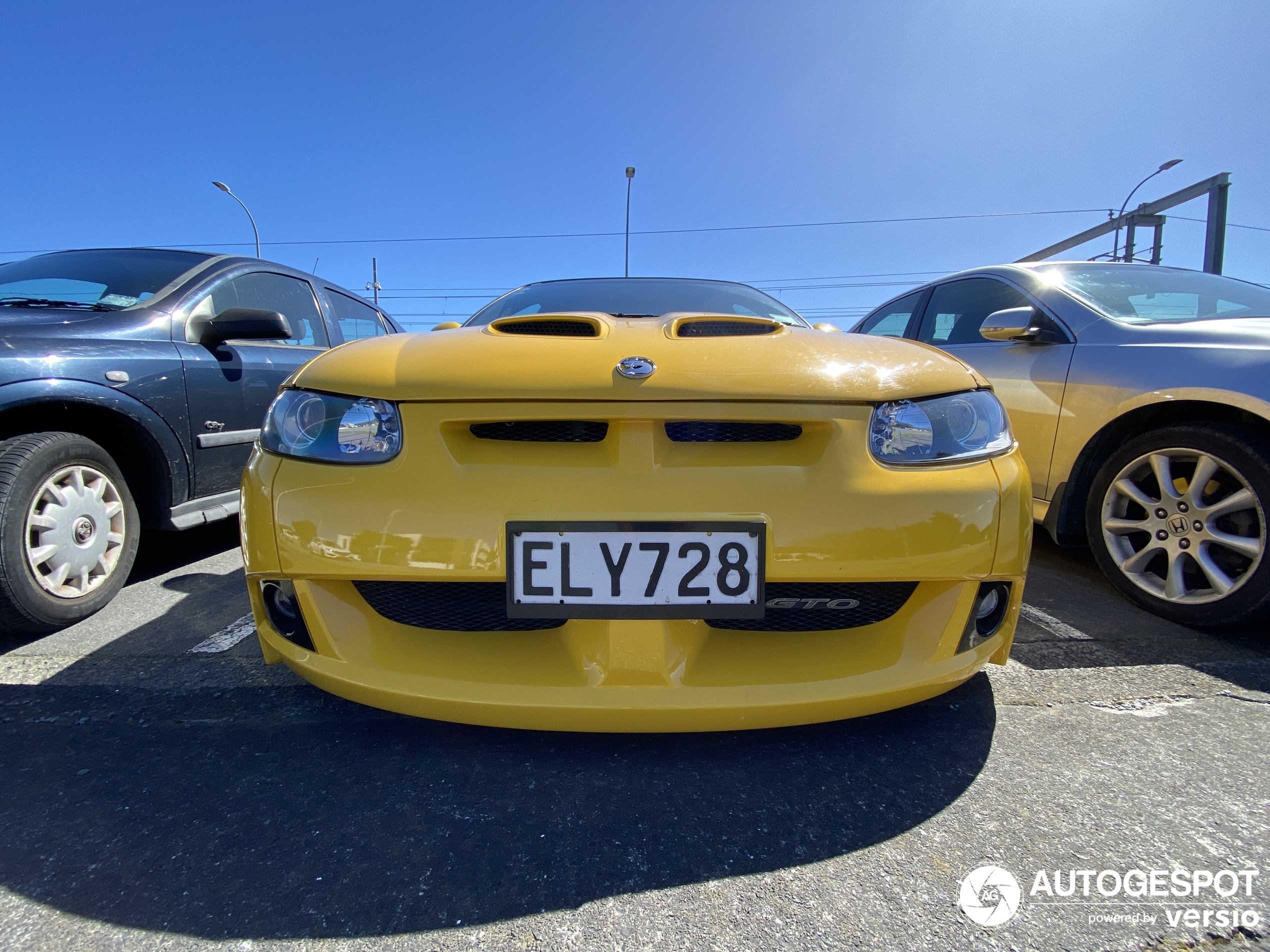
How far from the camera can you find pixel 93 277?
267 cm

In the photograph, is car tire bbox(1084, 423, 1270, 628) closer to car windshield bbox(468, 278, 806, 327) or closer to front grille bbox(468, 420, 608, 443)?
car windshield bbox(468, 278, 806, 327)

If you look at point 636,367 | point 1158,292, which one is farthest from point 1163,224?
point 636,367

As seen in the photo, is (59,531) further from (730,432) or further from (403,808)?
(730,432)

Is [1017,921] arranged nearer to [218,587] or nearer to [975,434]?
[975,434]

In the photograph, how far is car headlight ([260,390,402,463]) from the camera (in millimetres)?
1240

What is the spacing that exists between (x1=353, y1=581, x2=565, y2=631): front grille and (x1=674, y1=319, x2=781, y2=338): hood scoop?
Result: 78cm

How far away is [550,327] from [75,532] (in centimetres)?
182

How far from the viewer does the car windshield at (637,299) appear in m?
2.23

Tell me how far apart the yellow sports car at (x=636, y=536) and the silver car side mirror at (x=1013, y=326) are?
1.49 metres

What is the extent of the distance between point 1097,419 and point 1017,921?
1972mm

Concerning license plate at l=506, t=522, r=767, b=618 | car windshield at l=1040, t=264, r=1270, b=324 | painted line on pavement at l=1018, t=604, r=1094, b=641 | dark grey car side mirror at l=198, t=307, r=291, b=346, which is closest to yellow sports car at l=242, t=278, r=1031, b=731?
license plate at l=506, t=522, r=767, b=618

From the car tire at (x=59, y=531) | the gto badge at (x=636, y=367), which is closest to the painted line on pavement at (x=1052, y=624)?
the gto badge at (x=636, y=367)

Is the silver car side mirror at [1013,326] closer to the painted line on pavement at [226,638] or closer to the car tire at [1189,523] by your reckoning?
the car tire at [1189,523]

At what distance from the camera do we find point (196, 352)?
8.40 feet
